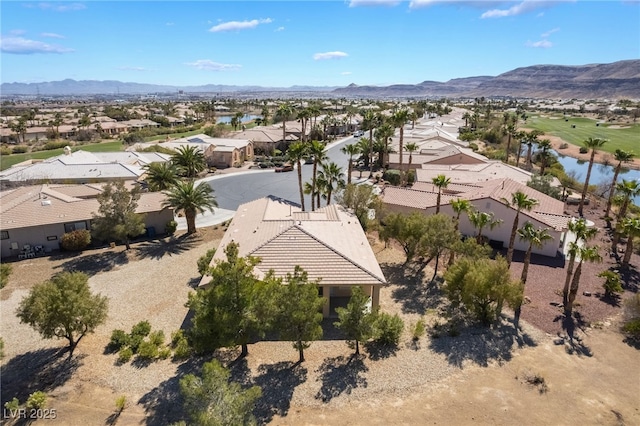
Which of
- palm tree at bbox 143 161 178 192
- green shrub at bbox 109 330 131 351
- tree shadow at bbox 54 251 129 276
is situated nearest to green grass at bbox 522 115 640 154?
palm tree at bbox 143 161 178 192

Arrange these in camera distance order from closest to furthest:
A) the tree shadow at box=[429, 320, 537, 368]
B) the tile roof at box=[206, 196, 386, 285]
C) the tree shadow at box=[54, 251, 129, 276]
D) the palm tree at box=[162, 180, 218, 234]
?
the tree shadow at box=[429, 320, 537, 368] → the tile roof at box=[206, 196, 386, 285] → the tree shadow at box=[54, 251, 129, 276] → the palm tree at box=[162, 180, 218, 234]

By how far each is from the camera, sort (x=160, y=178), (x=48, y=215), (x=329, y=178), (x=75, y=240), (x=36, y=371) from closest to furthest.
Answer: (x=36, y=371) → (x=75, y=240) → (x=48, y=215) → (x=329, y=178) → (x=160, y=178)

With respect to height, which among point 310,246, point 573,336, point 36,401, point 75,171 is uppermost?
point 310,246

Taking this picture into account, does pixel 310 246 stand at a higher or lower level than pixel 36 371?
higher

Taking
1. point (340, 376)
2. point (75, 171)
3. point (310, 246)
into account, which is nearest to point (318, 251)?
point (310, 246)

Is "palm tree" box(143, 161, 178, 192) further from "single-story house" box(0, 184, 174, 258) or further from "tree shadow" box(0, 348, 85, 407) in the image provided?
"tree shadow" box(0, 348, 85, 407)

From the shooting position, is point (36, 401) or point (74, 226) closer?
point (36, 401)

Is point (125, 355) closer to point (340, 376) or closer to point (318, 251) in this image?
point (340, 376)

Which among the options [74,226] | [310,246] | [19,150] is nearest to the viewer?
[310,246]
